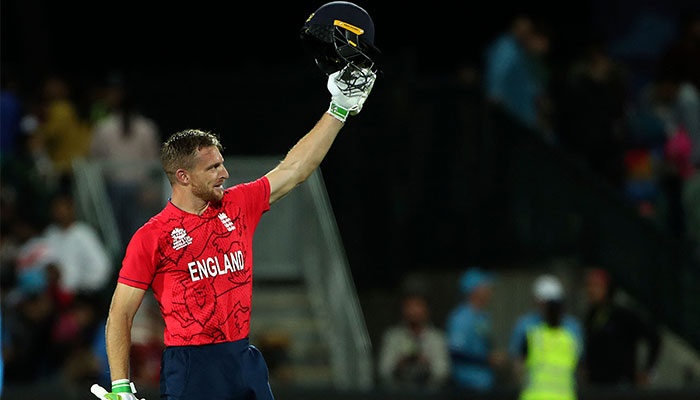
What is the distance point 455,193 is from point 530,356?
114 inches

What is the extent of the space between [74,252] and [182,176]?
6546 millimetres

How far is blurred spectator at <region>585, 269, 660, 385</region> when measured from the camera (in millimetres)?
12125

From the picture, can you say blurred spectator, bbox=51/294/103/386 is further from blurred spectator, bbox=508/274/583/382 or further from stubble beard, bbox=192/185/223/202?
stubble beard, bbox=192/185/223/202

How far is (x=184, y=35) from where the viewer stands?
1795 centimetres

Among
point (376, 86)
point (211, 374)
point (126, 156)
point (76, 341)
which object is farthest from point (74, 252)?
point (211, 374)

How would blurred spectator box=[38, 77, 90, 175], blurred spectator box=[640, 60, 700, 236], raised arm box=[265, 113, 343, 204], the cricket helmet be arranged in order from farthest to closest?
blurred spectator box=[38, 77, 90, 175], blurred spectator box=[640, 60, 700, 236], the cricket helmet, raised arm box=[265, 113, 343, 204]

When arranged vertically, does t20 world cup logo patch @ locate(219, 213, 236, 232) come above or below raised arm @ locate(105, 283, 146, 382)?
above

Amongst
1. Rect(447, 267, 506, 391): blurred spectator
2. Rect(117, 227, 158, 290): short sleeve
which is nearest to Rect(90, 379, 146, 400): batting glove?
Rect(117, 227, 158, 290): short sleeve

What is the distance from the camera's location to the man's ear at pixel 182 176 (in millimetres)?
6102

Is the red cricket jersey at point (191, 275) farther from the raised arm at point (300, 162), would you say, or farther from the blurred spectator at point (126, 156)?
the blurred spectator at point (126, 156)

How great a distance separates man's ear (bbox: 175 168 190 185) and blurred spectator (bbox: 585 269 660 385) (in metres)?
6.83

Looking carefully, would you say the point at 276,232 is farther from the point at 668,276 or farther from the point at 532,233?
the point at 668,276

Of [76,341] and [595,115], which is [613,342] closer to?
[595,115]

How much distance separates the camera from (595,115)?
13.8 meters
